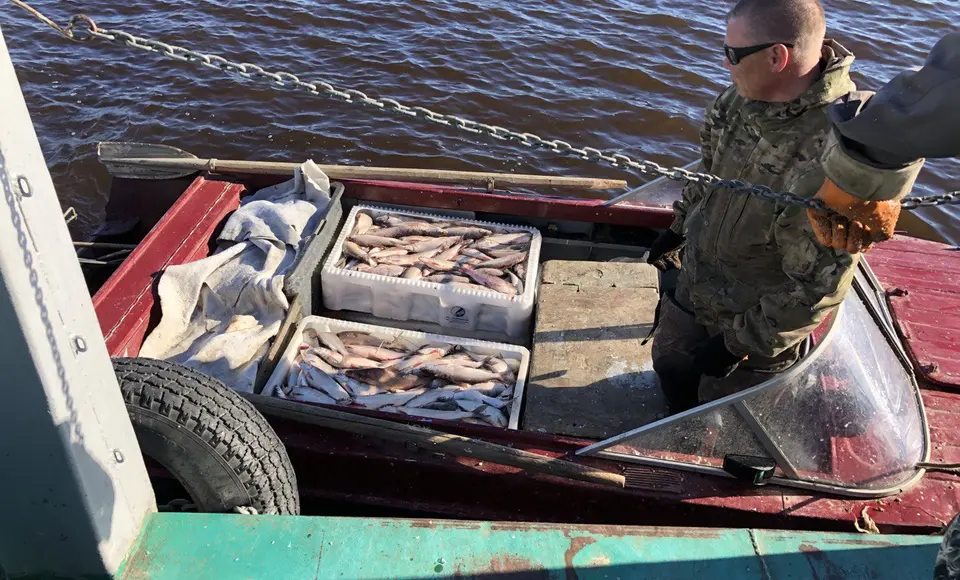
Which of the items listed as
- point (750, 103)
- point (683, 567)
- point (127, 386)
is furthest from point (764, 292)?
point (127, 386)

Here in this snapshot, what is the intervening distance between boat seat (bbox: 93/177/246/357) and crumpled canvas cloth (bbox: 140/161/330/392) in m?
0.09

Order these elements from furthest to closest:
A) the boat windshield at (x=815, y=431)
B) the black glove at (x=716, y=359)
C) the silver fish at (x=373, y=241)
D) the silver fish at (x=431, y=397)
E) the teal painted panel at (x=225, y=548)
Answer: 1. the silver fish at (x=373, y=241)
2. the silver fish at (x=431, y=397)
3. the black glove at (x=716, y=359)
4. the boat windshield at (x=815, y=431)
5. the teal painted panel at (x=225, y=548)

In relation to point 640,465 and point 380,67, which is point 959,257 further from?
point 380,67

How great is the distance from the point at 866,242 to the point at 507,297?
9.05ft

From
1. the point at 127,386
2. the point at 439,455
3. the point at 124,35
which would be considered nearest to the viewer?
the point at 124,35

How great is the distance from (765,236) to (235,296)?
3.39 m

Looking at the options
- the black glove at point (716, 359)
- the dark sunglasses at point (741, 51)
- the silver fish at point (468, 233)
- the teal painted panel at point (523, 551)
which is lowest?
the silver fish at point (468, 233)

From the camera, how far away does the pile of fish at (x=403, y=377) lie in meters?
4.22

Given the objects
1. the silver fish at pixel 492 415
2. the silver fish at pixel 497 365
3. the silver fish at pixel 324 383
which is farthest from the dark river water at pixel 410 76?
the silver fish at pixel 492 415

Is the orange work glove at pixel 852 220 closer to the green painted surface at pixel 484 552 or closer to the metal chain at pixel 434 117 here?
the metal chain at pixel 434 117

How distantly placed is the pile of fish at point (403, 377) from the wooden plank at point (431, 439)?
0.51 m

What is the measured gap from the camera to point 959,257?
5.07 m

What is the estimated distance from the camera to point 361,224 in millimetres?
5520

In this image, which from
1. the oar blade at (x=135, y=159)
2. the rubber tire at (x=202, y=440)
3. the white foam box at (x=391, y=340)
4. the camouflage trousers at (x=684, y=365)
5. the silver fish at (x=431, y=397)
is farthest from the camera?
the oar blade at (x=135, y=159)
